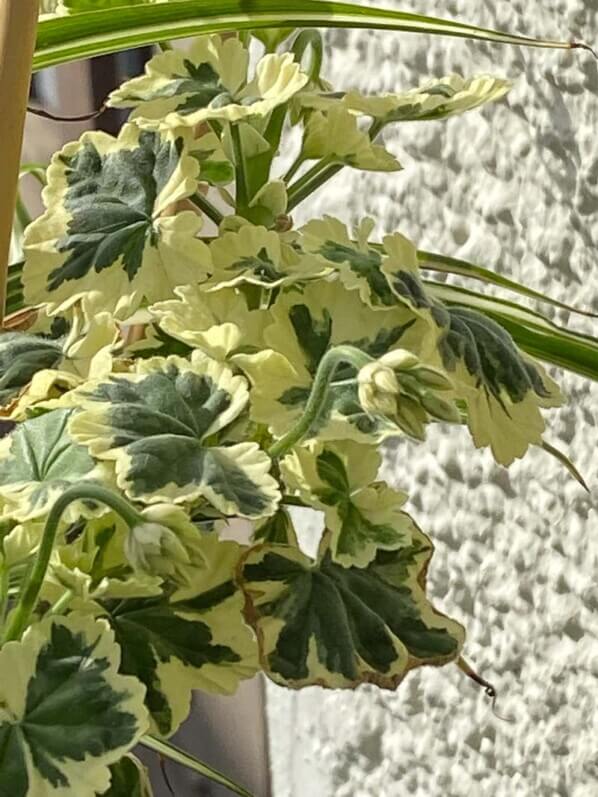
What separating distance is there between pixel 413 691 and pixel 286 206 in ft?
1.58

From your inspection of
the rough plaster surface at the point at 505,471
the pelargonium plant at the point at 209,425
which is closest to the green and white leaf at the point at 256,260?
the pelargonium plant at the point at 209,425

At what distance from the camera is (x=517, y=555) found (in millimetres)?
660

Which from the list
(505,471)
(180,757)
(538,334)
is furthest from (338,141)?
(505,471)

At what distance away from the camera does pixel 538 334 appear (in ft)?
1.36

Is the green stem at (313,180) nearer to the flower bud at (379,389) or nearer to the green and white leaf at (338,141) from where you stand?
the green and white leaf at (338,141)

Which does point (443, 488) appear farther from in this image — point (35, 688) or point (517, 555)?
point (35, 688)

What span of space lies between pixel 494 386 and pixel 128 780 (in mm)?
161

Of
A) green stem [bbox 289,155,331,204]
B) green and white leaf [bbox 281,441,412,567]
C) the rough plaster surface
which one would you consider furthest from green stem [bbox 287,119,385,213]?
the rough plaster surface

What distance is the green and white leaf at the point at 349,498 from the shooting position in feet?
0.96

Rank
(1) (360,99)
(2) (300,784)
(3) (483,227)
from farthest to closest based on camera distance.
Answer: (2) (300,784) < (3) (483,227) < (1) (360,99)

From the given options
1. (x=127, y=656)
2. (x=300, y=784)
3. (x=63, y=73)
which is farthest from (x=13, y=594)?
(x=63, y=73)

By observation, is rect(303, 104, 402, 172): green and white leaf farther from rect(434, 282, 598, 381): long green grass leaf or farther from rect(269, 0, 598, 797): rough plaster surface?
rect(269, 0, 598, 797): rough plaster surface

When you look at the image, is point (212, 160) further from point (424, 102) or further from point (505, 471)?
point (505, 471)

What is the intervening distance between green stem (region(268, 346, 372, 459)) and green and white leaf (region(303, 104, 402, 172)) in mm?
104
